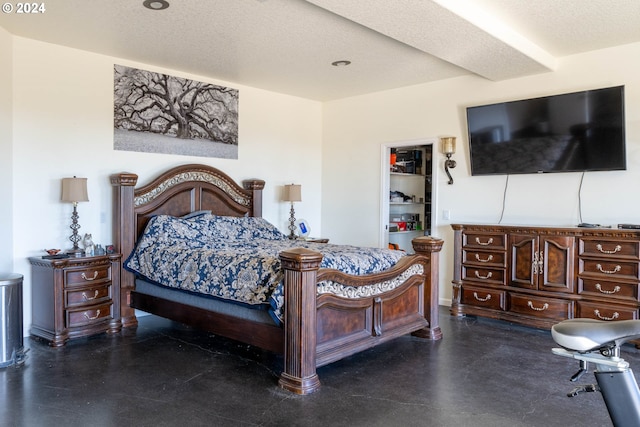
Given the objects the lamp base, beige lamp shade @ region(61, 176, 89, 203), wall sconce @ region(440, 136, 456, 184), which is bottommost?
the lamp base

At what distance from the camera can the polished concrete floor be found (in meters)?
2.61

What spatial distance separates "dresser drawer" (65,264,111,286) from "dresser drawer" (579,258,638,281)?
4.59 metres

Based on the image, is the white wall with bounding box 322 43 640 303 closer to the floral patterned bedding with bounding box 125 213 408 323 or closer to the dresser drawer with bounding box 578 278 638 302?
the dresser drawer with bounding box 578 278 638 302

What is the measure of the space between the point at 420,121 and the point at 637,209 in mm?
2602

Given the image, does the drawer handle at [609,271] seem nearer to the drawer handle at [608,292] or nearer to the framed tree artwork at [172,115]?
the drawer handle at [608,292]

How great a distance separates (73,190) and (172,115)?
5.03 feet

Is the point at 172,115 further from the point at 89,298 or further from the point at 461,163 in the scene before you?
the point at 461,163

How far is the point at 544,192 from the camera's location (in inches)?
189

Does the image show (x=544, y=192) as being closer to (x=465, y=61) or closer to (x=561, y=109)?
(x=561, y=109)

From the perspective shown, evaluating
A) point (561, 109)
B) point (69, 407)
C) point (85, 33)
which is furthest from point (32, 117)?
point (561, 109)

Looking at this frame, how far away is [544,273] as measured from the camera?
4410 mm

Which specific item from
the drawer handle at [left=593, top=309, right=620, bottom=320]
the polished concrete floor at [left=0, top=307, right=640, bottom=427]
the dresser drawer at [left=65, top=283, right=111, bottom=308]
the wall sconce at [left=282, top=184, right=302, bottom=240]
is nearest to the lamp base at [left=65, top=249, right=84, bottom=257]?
the dresser drawer at [left=65, top=283, right=111, bottom=308]

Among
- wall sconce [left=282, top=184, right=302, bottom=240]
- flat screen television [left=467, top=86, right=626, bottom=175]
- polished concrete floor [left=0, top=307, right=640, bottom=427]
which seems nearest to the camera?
polished concrete floor [left=0, top=307, right=640, bottom=427]

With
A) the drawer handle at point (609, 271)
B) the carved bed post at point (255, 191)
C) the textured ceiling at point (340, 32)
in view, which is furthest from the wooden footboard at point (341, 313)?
the carved bed post at point (255, 191)
